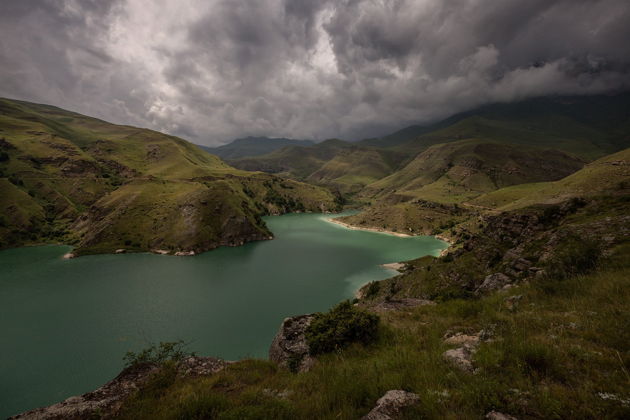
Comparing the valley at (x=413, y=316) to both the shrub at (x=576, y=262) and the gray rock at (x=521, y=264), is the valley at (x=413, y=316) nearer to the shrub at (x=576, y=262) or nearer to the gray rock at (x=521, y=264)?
the shrub at (x=576, y=262)

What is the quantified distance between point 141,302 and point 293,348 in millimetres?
51995

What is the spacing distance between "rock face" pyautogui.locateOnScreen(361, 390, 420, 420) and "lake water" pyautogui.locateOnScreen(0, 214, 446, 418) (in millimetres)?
33617


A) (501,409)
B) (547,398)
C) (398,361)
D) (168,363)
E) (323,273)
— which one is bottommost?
(323,273)

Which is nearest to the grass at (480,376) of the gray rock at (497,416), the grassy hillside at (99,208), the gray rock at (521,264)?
the gray rock at (497,416)

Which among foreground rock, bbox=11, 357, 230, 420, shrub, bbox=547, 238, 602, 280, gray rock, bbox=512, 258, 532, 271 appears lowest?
foreground rock, bbox=11, 357, 230, 420

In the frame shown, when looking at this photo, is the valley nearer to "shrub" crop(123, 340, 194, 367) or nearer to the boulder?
the boulder

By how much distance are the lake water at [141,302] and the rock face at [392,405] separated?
33.6m

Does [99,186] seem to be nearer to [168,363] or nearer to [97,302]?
[97,302]

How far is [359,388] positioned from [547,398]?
4006 mm

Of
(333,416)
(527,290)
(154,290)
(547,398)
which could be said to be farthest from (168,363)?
(154,290)

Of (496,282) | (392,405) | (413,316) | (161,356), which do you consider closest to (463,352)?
(392,405)

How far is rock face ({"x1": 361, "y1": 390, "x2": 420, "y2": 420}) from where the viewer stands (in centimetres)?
509

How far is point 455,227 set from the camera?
4441 inches

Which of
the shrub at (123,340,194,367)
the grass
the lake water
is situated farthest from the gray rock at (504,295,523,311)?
the lake water
